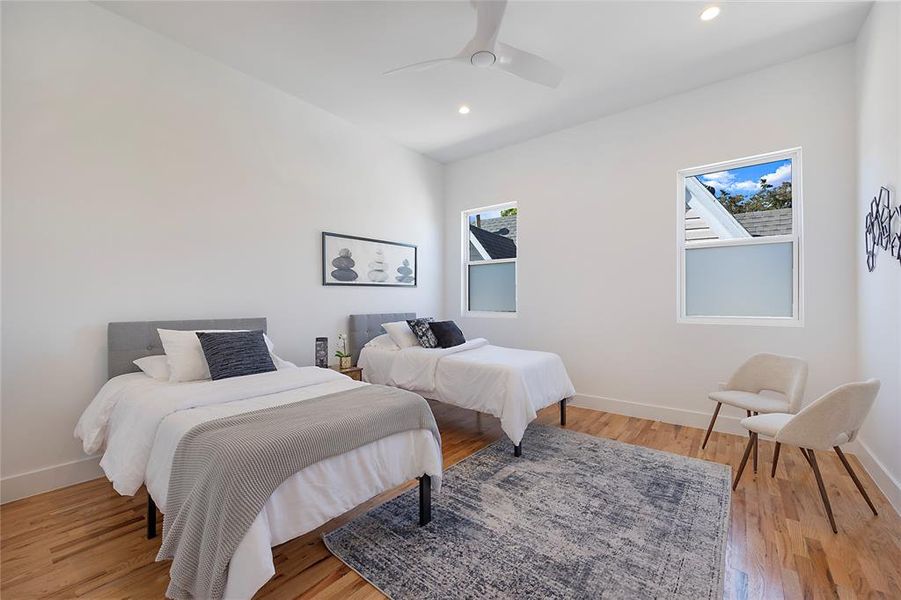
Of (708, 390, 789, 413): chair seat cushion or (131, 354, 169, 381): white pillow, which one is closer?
(131, 354, 169, 381): white pillow

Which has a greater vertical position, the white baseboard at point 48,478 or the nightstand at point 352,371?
the nightstand at point 352,371

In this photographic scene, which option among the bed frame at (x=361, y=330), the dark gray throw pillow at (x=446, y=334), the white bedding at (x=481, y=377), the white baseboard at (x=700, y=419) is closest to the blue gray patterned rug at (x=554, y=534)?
the white bedding at (x=481, y=377)

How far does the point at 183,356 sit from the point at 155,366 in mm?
219

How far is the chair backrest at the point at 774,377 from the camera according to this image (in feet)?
8.69

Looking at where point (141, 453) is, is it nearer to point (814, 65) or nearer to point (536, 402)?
point (536, 402)

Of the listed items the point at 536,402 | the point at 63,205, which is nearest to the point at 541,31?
the point at 536,402

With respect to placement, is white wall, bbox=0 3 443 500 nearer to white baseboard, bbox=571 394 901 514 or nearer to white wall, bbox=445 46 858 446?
white wall, bbox=445 46 858 446

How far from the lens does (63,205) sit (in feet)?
8.07

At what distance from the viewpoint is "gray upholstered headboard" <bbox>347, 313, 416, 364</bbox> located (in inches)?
165

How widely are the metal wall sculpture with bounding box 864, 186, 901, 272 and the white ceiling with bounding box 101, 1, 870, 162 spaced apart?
133cm

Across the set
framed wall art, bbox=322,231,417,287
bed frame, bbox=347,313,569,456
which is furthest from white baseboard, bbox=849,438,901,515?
framed wall art, bbox=322,231,417,287

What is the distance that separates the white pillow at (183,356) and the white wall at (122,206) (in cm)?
39

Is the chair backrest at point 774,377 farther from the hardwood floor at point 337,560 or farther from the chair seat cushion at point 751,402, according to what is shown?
the hardwood floor at point 337,560

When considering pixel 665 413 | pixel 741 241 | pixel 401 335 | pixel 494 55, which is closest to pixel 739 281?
pixel 741 241
